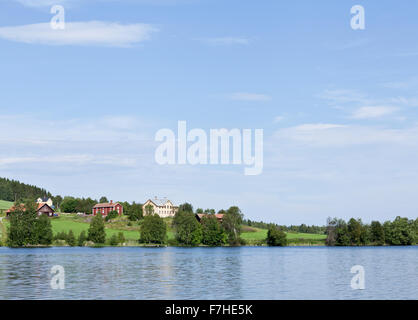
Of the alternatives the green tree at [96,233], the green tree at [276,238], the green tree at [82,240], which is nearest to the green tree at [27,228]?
the green tree at [82,240]

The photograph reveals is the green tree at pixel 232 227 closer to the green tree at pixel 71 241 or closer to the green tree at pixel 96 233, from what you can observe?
the green tree at pixel 96 233

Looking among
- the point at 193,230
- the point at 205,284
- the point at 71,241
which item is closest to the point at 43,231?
the point at 71,241

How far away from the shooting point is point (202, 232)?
192750 mm

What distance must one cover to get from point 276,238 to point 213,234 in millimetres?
24380

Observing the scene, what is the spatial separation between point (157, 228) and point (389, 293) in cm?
13537

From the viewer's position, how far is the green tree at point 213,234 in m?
191

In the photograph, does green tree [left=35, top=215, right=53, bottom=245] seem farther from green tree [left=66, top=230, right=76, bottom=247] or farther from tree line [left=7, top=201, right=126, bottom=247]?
green tree [left=66, top=230, right=76, bottom=247]

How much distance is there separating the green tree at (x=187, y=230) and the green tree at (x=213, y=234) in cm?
351

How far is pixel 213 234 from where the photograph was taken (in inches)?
7539
